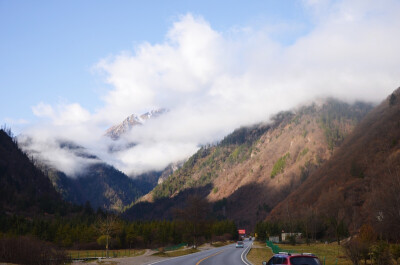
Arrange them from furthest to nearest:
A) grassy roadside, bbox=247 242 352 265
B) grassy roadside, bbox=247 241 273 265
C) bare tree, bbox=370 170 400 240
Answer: bare tree, bbox=370 170 400 240, grassy roadside, bbox=247 241 273 265, grassy roadside, bbox=247 242 352 265

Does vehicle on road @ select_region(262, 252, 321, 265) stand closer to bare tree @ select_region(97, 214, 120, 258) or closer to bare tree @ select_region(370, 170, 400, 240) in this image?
bare tree @ select_region(370, 170, 400, 240)

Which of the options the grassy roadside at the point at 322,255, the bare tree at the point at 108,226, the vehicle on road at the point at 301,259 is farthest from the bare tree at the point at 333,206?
the vehicle on road at the point at 301,259

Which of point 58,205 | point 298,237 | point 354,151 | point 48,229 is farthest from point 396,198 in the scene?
point 58,205

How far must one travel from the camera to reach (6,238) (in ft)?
83.1

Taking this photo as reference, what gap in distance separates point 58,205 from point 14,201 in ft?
76.0

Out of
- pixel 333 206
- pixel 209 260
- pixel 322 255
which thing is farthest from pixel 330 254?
pixel 333 206

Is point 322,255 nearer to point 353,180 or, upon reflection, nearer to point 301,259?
point 301,259

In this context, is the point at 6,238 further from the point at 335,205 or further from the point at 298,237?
the point at 335,205

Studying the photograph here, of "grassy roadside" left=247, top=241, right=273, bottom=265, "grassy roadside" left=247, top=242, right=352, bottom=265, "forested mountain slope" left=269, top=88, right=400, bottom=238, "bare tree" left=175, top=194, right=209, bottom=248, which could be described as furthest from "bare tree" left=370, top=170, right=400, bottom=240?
"bare tree" left=175, top=194, right=209, bottom=248

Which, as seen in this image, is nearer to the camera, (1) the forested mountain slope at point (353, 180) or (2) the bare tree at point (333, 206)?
(1) the forested mountain slope at point (353, 180)

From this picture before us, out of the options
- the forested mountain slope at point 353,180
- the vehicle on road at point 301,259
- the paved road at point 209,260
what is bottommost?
the paved road at point 209,260

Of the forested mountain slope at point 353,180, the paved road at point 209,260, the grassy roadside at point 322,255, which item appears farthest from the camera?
the forested mountain slope at point 353,180

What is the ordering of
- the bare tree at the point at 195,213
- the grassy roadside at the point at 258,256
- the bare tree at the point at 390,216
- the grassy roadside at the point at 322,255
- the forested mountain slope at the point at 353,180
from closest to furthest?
the grassy roadside at the point at 322,255 → the grassy roadside at the point at 258,256 → the bare tree at the point at 390,216 → the bare tree at the point at 195,213 → the forested mountain slope at the point at 353,180

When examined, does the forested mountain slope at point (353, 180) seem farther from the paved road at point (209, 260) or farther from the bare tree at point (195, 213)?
the paved road at point (209, 260)
